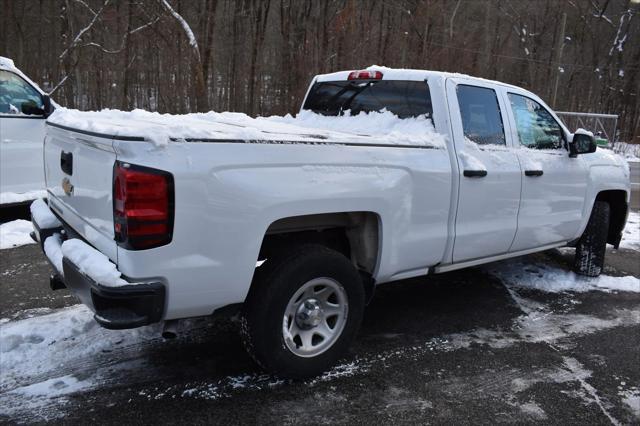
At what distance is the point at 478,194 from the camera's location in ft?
13.5

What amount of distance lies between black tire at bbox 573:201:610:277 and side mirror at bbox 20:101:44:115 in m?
6.50

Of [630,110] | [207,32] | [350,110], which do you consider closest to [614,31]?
[630,110]

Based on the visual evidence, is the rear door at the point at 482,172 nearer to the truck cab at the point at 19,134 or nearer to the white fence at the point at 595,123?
→ the truck cab at the point at 19,134

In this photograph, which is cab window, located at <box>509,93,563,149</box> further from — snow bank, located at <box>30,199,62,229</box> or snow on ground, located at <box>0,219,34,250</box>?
snow on ground, located at <box>0,219,34,250</box>

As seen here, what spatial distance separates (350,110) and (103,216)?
8.43 ft

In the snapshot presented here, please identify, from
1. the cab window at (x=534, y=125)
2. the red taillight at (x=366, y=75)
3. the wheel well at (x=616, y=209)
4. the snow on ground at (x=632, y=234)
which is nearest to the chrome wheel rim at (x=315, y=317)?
the red taillight at (x=366, y=75)

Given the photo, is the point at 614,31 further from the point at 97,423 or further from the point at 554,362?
the point at 97,423

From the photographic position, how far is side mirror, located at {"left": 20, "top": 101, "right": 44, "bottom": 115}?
626 centimetres

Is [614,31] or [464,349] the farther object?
[614,31]

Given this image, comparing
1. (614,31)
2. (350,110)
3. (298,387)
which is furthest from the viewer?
(614,31)

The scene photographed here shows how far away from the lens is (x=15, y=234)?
20.5 ft

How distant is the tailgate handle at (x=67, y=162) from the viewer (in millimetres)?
3226

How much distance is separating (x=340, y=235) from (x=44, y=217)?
6.92 ft

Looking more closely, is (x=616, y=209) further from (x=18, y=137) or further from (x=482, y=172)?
(x=18, y=137)
